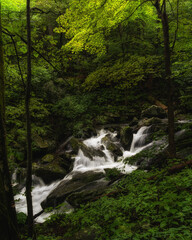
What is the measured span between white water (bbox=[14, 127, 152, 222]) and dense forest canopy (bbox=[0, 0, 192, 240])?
124cm

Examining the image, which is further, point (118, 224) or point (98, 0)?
point (98, 0)

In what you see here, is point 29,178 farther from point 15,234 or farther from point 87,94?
point 87,94

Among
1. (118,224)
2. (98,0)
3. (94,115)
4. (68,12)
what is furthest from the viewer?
(94,115)

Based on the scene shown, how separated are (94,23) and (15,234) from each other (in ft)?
19.8

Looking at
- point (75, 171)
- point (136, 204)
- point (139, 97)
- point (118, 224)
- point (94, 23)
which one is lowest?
point (75, 171)

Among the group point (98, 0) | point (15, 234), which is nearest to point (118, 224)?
point (15, 234)

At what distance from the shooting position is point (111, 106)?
17531 millimetres

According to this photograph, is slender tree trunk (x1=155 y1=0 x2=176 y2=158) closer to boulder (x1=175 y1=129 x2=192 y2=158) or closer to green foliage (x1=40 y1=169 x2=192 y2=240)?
boulder (x1=175 y1=129 x2=192 y2=158)

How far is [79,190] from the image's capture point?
24.1 ft

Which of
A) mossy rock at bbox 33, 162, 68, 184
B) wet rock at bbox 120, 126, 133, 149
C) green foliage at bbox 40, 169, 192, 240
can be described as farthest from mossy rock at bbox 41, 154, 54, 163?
green foliage at bbox 40, 169, 192, 240

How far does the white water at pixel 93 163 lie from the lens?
8469mm

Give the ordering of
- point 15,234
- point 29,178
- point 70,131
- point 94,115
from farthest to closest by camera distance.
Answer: point 94,115 → point 70,131 → point 29,178 → point 15,234

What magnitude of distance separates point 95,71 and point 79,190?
204 inches

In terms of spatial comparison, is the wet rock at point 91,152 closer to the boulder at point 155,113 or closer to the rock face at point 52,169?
the rock face at point 52,169
